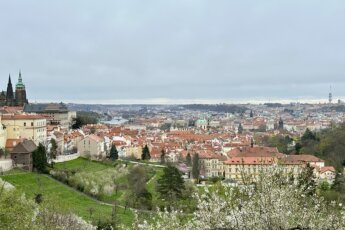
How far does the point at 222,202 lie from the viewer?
10.1m

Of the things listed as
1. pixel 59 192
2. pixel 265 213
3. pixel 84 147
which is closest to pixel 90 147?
pixel 84 147

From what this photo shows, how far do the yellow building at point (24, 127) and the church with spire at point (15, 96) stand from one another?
25202 mm

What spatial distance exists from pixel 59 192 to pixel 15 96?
4712 cm

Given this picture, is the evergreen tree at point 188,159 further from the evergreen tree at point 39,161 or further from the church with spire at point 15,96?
the church with spire at point 15,96

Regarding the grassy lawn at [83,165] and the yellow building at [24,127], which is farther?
the yellow building at [24,127]

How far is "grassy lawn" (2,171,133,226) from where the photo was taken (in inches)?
1364

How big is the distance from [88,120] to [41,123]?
41869 millimetres

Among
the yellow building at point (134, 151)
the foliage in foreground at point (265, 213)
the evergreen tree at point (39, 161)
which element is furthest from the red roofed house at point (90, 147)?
the foliage in foreground at point (265, 213)

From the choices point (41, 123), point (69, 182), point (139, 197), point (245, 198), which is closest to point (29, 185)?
point (69, 182)

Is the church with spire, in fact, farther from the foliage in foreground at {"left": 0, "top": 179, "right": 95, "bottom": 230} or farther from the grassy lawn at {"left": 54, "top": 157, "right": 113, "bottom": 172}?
the foliage in foreground at {"left": 0, "top": 179, "right": 95, "bottom": 230}

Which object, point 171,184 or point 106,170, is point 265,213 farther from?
point 106,170

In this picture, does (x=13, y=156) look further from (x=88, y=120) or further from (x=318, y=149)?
(x=88, y=120)

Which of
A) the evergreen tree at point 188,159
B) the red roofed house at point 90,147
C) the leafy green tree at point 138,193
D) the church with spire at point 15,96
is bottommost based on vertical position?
the evergreen tree at point 188,159

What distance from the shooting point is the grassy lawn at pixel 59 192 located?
1364 inches
